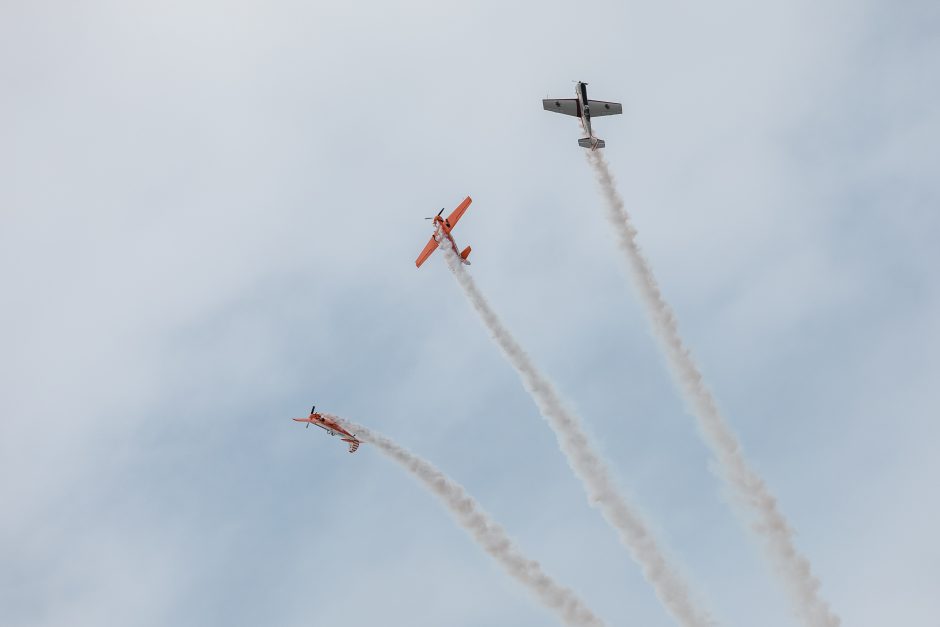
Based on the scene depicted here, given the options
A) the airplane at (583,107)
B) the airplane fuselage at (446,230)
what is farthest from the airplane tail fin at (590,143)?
the airplane fuselage at (446,230)

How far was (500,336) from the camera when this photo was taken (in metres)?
95.4

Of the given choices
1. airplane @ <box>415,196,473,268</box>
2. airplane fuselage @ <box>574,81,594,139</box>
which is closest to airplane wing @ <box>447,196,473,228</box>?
airplane @ <box>415,196,473,268</box>

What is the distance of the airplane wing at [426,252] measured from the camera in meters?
104

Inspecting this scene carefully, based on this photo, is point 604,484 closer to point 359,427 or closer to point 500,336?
point 500,336

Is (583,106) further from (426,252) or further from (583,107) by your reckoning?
(426,252)

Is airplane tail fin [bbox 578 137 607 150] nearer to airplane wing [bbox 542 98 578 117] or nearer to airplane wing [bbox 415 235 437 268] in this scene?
airplane wing [bbox 542 98 578 117]

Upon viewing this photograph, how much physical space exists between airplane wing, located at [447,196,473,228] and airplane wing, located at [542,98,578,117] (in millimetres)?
13826

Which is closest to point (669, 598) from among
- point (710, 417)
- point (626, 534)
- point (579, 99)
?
point (626, 534)

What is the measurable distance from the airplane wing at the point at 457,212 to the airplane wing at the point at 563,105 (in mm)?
13826

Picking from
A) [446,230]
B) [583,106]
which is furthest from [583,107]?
[446,230]

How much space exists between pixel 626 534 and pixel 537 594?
28.7 ft

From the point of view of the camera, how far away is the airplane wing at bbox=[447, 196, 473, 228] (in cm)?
10469

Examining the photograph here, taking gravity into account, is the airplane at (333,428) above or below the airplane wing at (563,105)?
below

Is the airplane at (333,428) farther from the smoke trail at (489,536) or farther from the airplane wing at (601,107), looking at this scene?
the airplane wing at (601,107)
